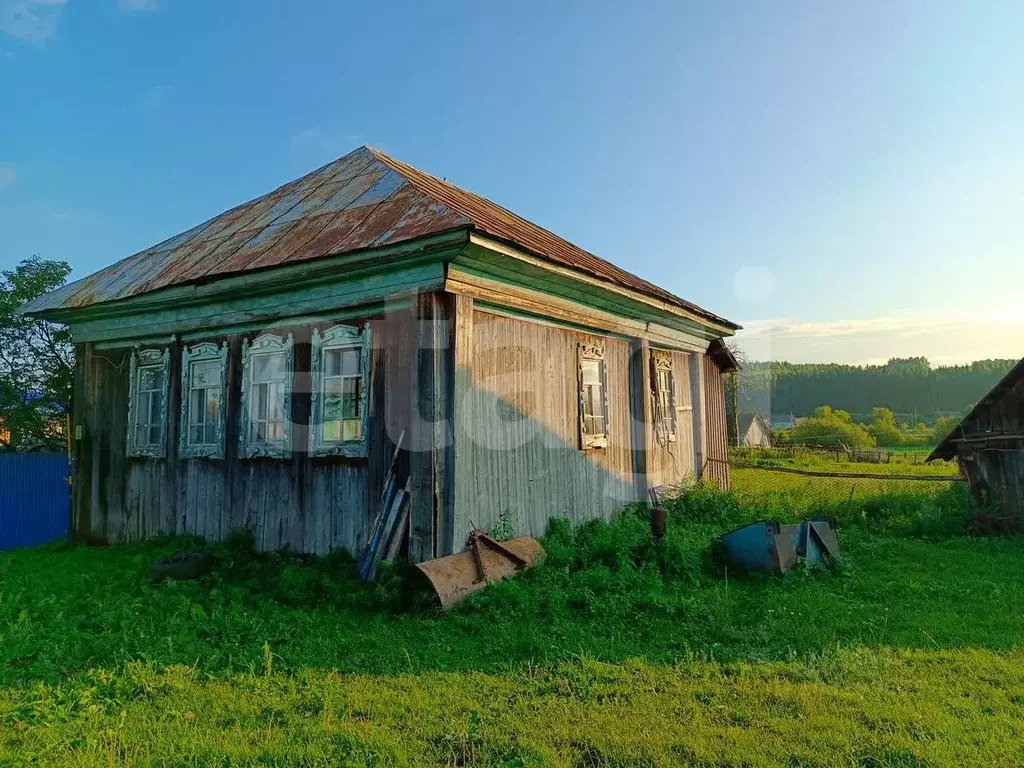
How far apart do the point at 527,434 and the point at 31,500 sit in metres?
11.0

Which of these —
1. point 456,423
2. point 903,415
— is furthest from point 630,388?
point 903,415

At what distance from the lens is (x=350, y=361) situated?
709 cm

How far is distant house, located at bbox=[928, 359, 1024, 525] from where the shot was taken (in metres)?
9.20

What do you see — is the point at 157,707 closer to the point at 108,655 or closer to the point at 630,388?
the point at 108,655

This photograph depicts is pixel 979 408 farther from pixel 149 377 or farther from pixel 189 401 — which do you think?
pixel 149 377

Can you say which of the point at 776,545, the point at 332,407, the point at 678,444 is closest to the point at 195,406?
the point at 332,407

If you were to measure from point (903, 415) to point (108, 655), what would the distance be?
83012 millimetres

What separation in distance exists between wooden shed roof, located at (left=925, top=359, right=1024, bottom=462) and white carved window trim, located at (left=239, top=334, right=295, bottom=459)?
947 cm

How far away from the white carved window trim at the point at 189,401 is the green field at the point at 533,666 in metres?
1.46

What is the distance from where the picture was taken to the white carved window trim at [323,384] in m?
6.84

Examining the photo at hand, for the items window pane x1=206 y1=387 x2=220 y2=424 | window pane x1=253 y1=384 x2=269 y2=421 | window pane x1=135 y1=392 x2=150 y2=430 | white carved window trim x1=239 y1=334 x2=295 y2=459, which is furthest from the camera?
window pane x1=135 y1=392 x2=150 y2=430

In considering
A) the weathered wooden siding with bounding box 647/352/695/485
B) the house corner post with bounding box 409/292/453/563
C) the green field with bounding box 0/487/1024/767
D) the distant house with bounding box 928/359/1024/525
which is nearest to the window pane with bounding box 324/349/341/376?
the house corner post with bounding box 409/292/453/563

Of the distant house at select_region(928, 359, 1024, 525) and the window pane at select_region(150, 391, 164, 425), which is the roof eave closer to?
the distant house at select_region(928, 359, 1024, 525)

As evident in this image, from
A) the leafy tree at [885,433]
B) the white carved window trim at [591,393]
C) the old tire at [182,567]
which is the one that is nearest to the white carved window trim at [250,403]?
the old tire at [182,567]
